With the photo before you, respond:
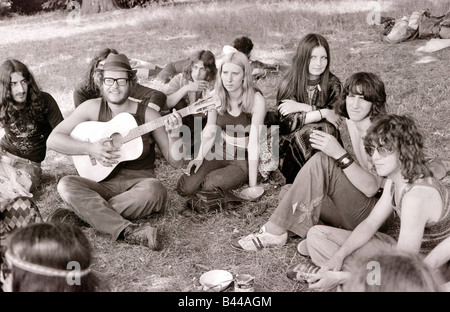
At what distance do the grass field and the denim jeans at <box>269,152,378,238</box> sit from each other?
27cm

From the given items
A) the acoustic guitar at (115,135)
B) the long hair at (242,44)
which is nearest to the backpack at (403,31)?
the long hair at (242,44)

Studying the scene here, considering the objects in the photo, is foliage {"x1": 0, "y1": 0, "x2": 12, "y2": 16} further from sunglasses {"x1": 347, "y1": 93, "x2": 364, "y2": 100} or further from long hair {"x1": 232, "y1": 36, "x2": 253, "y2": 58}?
sunglasses {"x1": 347, "y1": 93, "x2": 364, "y2": 100}

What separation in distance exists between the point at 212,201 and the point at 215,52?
492 cm

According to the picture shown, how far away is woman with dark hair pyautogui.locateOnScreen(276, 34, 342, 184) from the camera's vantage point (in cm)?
401

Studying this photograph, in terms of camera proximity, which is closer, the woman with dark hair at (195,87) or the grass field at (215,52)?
the grass field at (215,52)

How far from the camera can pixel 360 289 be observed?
1640mm

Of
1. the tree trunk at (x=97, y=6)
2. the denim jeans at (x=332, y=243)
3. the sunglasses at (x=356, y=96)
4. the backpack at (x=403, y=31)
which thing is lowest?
the denim jeans at (x=332, y=243)

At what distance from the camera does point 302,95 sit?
4121 mm

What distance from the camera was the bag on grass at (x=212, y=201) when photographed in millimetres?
3811

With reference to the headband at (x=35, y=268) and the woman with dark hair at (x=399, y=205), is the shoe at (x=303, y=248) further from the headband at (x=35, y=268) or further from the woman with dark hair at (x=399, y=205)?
the headband at (x=35, y=268)

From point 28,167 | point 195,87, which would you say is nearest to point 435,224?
point 195,87

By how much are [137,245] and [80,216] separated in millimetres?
473

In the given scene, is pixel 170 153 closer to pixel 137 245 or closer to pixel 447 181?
pixel 137 245

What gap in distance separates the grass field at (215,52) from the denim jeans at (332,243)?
214mm
